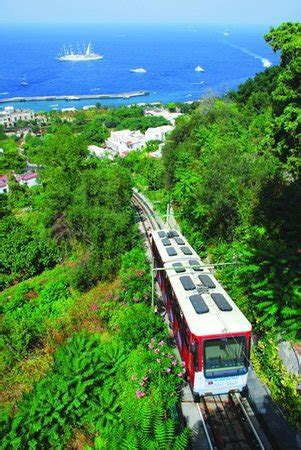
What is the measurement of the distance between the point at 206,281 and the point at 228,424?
402 cm

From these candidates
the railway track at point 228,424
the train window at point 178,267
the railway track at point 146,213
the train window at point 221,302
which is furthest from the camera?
the railway track at point 146,213

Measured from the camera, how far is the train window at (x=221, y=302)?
34.8 feet

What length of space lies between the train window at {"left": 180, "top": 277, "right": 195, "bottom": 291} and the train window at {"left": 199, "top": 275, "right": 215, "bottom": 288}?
1.26ft

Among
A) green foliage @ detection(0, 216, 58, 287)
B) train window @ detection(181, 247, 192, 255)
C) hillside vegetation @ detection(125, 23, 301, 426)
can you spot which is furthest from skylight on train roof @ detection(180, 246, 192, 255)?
green foliage @ detection(0, 216, 58, 287)

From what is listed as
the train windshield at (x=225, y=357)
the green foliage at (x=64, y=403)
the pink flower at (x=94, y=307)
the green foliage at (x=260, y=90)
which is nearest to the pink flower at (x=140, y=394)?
the green foliage at (x=64, y=403)

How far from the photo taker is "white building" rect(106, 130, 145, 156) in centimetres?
6177

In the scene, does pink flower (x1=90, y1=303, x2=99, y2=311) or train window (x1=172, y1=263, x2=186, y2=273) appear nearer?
train window (x1=172, y1=263, x2=186, y2=273)

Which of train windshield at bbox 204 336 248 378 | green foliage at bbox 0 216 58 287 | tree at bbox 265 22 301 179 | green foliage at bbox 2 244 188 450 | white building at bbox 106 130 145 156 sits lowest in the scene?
white building at bbox 106 130 145 156

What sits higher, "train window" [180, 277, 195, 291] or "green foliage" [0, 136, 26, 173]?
"train window" [180, 277, 195, 291]

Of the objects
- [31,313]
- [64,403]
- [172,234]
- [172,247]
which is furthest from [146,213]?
[64,403]

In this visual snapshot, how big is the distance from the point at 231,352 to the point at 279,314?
1.81 metres

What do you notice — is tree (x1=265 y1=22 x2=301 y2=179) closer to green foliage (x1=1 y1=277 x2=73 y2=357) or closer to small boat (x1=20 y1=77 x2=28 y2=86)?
green foliage (x1=1 y1=277 x2=73 y2=357)

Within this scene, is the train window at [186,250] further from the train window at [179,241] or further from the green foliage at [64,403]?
the green foliage at [64,403]

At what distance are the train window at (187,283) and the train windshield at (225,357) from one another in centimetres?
223
